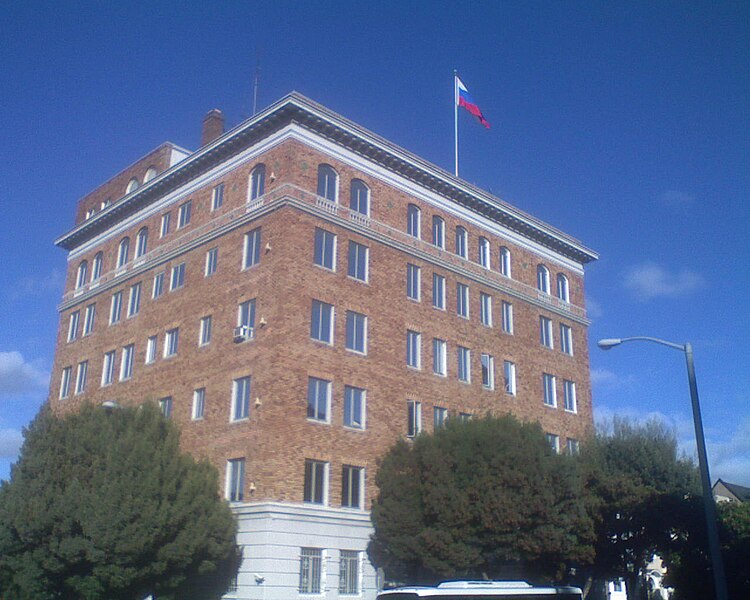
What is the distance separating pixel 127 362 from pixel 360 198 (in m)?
14.3

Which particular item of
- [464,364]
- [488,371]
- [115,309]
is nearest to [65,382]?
[115,309]

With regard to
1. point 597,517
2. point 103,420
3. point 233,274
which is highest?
point 233,274

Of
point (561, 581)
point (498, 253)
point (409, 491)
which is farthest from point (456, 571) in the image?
point (498, 253)

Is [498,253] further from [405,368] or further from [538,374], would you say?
[405,368]

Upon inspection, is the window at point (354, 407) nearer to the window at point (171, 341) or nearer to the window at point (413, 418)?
the window at point (413, 418)

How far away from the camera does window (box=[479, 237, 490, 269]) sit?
43.0 meters

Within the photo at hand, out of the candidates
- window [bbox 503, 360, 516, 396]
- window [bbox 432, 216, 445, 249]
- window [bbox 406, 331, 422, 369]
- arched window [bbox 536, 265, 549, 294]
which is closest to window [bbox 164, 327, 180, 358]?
window [bbox 406, 331, 422, 369]

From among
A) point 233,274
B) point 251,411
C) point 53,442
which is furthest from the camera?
point 233,274

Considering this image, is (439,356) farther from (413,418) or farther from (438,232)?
(438,232)

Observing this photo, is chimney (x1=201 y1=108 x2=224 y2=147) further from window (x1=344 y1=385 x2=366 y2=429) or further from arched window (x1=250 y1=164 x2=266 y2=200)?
window (x1=344 y1=385 x2=366 y2=429)

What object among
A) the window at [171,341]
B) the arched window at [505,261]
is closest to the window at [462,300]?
the arched window at [505,261]

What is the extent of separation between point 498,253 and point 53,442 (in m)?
24.8

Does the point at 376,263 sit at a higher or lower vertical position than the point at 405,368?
higher

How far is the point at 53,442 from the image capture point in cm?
2844
